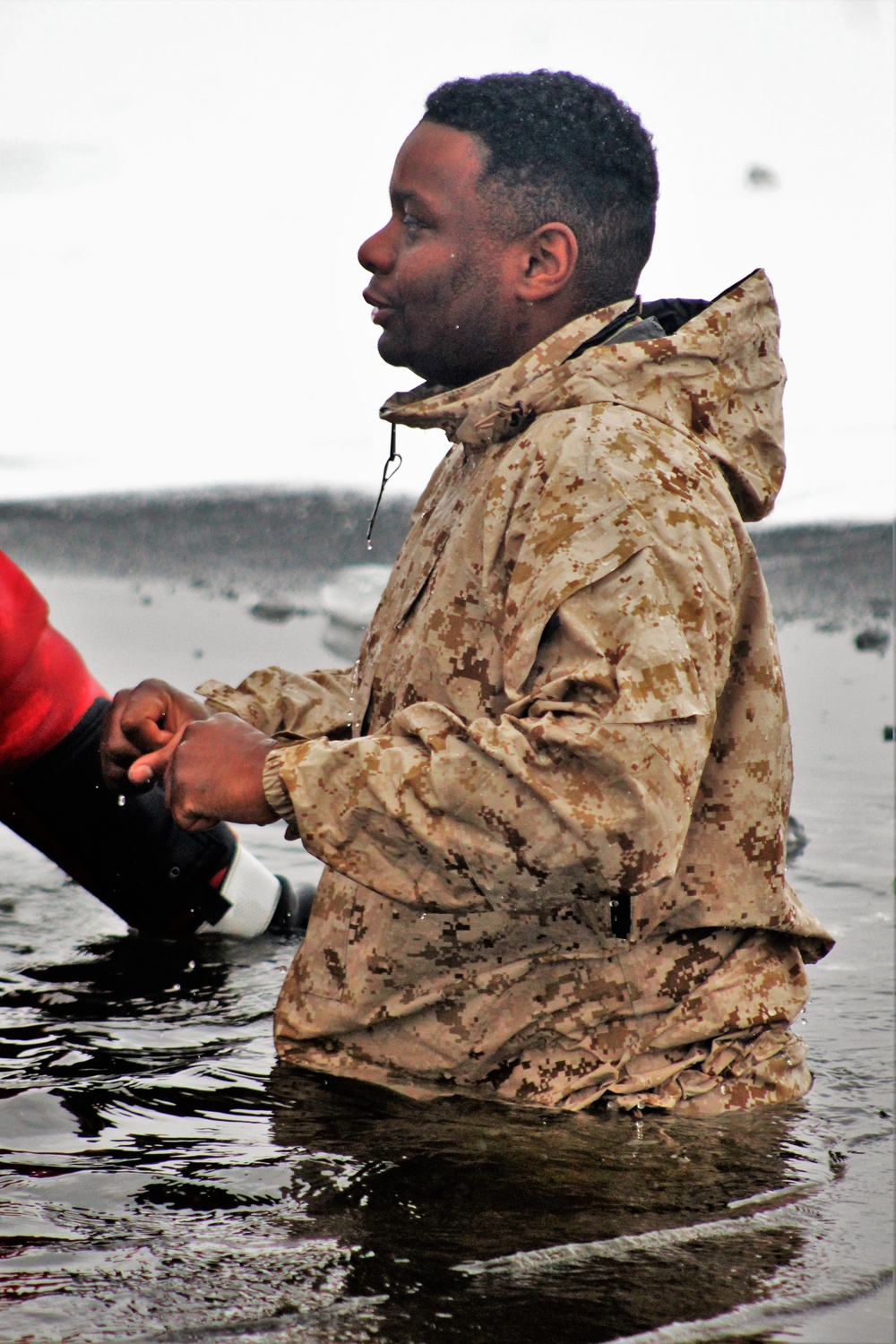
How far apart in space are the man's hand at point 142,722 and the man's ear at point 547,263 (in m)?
0.87

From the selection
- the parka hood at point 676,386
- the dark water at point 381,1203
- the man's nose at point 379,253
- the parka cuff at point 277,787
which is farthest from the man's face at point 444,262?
the dark water at point 381,1203

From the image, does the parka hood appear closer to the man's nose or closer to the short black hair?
the short black hair

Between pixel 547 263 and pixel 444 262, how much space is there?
16 centimetres

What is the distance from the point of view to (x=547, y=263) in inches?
90.8

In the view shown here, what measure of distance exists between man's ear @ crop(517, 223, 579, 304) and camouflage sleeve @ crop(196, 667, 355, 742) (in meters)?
0.84

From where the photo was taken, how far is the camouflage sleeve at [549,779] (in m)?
1.80

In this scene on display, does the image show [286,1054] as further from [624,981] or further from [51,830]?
[51,830]

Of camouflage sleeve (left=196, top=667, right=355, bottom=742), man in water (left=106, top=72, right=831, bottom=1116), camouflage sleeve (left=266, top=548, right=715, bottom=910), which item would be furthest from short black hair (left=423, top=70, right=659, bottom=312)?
camouflage sleeve (left=196, top=667, right=355, bottom=742)

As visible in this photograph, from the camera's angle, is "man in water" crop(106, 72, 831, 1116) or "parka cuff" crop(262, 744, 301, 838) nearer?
"man in water" crop(106, 72, 831, 1116)

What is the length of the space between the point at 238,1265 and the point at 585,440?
1150mm

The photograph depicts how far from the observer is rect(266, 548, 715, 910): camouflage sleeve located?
1801 mm

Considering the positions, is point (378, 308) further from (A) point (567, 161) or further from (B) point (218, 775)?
(B) point (218, 775)

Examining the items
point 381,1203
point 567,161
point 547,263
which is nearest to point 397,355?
point 547,263

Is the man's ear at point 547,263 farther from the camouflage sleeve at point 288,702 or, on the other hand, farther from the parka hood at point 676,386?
the camouflage sleeve at point 288,702
